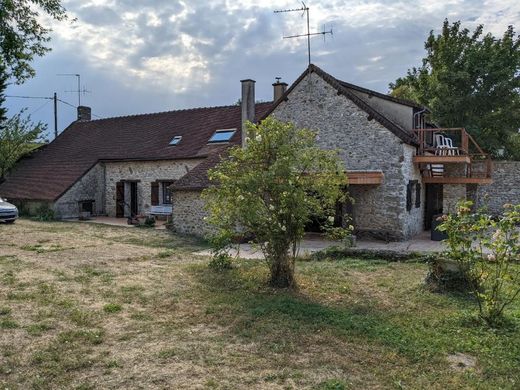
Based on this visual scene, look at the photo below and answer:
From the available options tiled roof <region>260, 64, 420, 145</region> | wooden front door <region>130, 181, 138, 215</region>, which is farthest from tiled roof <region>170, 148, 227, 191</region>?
wooden front door <region>130, 181, 138, 215</region>

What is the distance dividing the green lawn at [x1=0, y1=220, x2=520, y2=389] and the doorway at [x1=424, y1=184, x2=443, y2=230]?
31.5 feet

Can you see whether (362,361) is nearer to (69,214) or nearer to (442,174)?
(442,174)

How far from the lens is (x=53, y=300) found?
7.77 m

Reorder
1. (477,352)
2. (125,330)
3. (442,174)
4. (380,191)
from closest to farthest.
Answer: (477,352)
(125,330)
(380,191)
(442,174)

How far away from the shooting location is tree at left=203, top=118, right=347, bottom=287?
331 inches

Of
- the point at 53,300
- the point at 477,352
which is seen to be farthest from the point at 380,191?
the point at 53,300

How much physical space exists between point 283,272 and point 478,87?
24465 mm

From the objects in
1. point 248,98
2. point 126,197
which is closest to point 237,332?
point 248,98

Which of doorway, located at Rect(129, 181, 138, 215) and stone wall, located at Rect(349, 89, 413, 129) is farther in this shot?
doorway, located at Rect(129, 181, 138, 215)

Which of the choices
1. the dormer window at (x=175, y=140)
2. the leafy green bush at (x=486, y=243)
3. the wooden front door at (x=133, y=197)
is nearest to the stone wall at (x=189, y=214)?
the dormer window at (x=175, y=140)

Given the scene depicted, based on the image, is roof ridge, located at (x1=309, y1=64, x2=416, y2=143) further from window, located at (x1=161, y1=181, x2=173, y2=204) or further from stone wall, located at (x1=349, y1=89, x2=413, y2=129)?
window, located at (x1=161, y1=181, x2=173, y2=204)

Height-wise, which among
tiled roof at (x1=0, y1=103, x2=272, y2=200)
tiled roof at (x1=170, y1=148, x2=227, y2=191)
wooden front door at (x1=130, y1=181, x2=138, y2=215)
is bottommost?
wooden front door at (x1=130, y1=181, x2=138, y2=215)

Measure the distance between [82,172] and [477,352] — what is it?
22.3 m

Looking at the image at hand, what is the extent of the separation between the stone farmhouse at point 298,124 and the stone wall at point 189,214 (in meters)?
0.04
